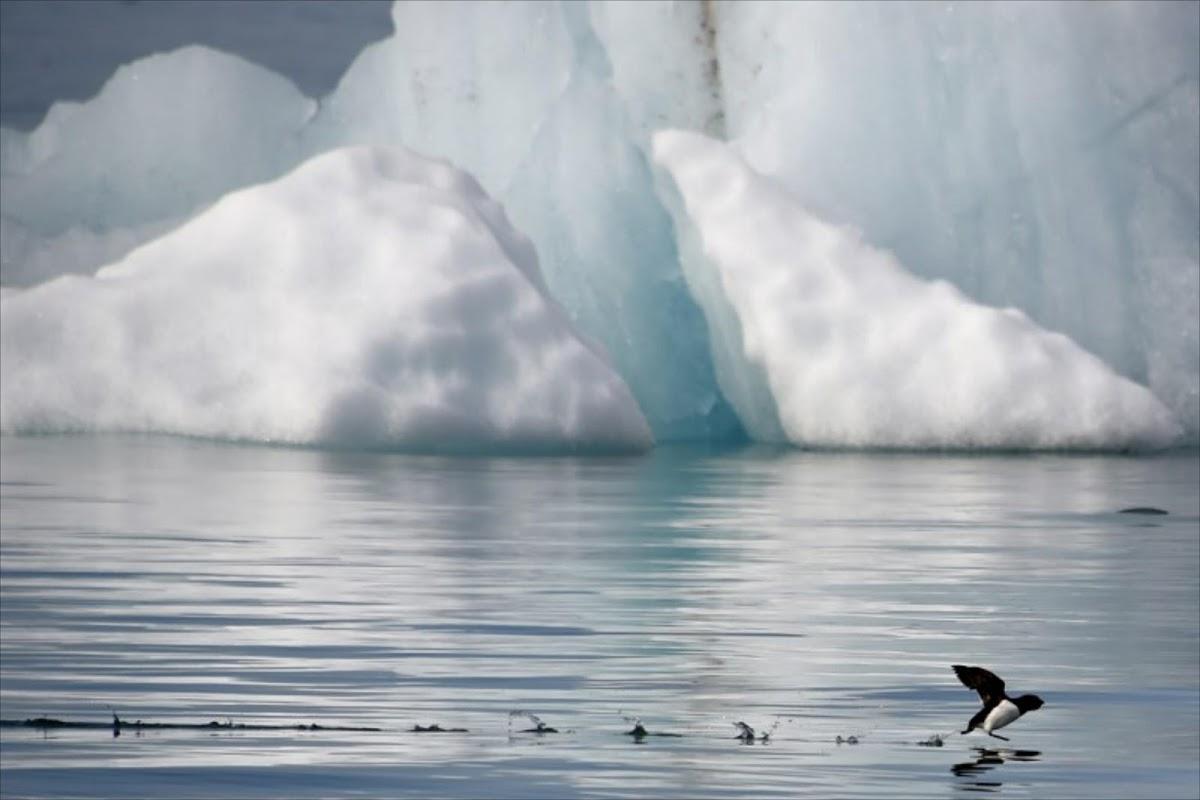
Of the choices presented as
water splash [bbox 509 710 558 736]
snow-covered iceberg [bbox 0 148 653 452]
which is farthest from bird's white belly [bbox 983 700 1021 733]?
snow-covered iceberg [bbox 0 148 653 452]

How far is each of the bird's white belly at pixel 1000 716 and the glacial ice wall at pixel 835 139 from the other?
Result: 15086mm

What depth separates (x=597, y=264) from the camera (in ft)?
74.8

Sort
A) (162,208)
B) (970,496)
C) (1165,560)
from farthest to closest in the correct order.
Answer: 1. (162,208)
2. (970,496)
3. (1165,560)

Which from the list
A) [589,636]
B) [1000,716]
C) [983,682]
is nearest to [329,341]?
[589,636]

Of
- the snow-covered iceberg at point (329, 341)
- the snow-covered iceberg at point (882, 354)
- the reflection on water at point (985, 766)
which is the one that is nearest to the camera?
the reflection on water at point (985, 766)

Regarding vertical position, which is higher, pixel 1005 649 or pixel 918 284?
pixel 918 284

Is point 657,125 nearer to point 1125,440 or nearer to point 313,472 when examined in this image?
point 1125,440

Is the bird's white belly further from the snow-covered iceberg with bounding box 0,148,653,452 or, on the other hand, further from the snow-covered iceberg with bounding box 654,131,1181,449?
the snow-covered iceberg with bounding box 654,131,1181,449

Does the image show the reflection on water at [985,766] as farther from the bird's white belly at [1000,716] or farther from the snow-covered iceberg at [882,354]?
the snow-covered iceberg at [882,354]

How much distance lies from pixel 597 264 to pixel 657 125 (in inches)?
48.3

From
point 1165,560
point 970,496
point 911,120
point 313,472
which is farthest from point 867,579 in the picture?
point 911,120

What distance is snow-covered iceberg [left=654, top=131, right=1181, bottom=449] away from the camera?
19.7 m

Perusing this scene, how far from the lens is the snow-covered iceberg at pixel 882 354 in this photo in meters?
19.7

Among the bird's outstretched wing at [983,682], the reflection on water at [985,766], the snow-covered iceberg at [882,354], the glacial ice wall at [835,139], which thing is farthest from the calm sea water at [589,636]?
the glacial ice wall at [835,139]
